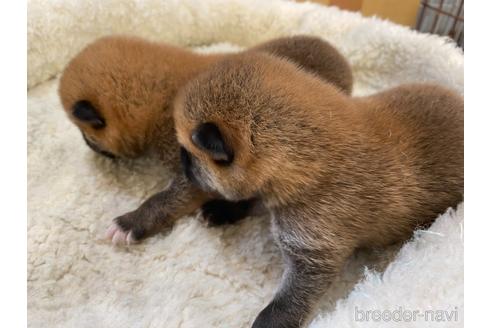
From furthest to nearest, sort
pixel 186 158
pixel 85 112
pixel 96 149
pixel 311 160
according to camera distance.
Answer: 1. pixel 96 149
2. pixel 85 112
3. pixel 186 158
4. pixel 311 160

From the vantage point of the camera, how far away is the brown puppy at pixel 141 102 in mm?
1671

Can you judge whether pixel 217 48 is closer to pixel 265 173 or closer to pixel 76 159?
pixel 76 159

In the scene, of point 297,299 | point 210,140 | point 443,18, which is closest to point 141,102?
point 210,140

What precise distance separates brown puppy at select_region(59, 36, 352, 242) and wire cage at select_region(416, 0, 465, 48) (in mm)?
1042

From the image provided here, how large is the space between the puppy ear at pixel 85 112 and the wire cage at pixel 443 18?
71.4 inches

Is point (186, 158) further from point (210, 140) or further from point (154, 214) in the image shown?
point (154, 214)

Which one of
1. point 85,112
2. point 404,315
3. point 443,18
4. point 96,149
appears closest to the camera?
point 404,315

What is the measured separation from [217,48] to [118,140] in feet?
3.59

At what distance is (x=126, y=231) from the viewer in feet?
5.45

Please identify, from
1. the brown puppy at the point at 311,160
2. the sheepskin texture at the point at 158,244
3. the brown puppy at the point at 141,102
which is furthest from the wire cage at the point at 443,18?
the brown puppy at the point at 311,160

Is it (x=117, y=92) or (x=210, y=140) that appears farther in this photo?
(x=117, y=92)

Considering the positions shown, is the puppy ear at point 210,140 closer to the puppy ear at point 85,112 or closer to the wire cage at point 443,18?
the puppy ear at point 85,112

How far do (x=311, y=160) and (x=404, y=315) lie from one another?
1.46ft

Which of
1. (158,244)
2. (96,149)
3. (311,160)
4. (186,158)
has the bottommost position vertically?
(158,244)
